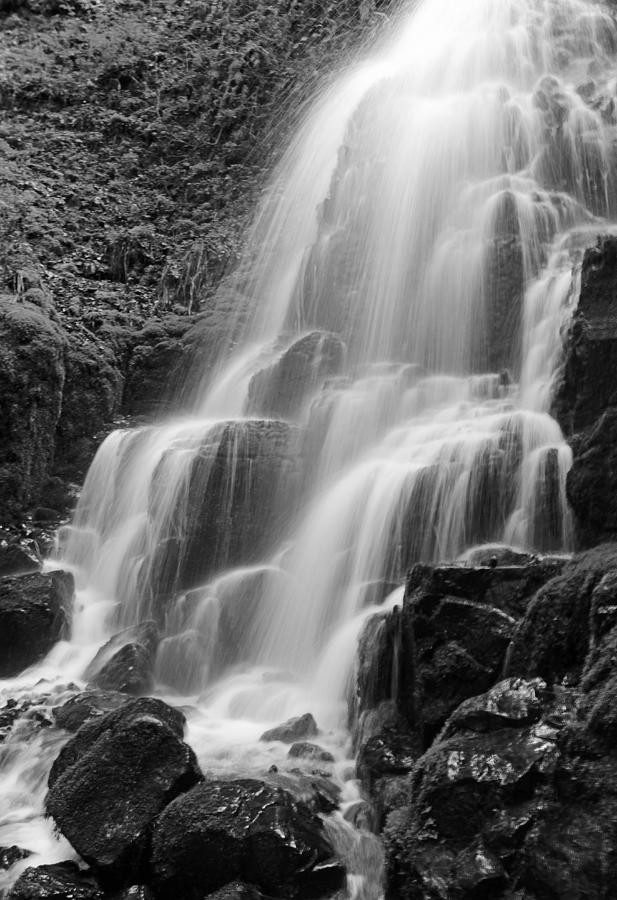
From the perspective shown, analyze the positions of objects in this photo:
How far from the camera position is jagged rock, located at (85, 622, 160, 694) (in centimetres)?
1098

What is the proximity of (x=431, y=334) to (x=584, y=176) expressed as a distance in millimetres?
5548

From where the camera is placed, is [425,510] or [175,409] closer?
[425,510]

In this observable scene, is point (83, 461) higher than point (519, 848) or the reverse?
higher

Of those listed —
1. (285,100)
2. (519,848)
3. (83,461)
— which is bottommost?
(519,848)

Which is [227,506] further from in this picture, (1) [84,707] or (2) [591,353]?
(2) [591,353]

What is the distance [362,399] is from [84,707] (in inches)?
295

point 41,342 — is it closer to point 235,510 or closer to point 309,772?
point 235,510

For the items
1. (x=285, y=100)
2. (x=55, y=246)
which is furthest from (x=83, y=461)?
(x=285, y=100)

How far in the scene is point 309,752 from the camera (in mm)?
8633

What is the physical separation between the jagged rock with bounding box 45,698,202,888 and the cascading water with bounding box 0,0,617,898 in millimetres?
1162

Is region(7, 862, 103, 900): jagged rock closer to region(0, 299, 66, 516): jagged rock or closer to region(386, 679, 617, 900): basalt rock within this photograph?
region(386, 679, 617, 900): basalt rock

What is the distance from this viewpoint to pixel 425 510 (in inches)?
448

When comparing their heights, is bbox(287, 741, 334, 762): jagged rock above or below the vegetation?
below

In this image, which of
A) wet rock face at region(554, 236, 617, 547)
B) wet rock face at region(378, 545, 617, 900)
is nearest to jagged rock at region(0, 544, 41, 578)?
wet rock face at region(554, 236, 617, 547)
